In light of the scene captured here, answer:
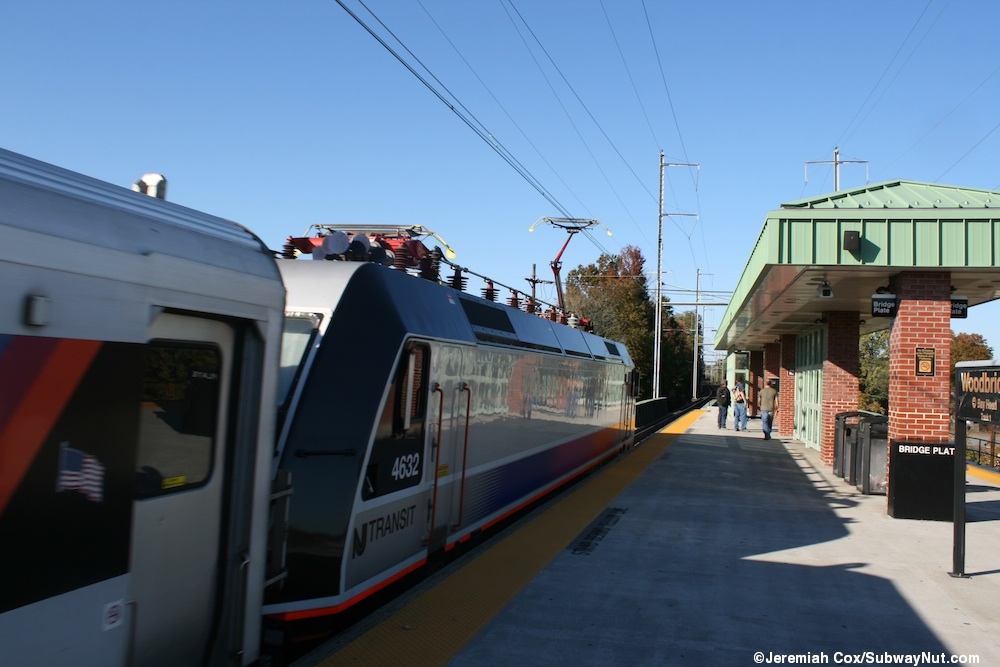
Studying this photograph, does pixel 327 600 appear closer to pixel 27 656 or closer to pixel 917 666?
pixel 27 656

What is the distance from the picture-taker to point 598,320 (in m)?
42.9

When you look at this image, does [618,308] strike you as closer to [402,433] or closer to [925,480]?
[925,480]

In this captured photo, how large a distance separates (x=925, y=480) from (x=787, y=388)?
1715 cm

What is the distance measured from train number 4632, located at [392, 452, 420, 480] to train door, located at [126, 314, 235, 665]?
2.07 meters

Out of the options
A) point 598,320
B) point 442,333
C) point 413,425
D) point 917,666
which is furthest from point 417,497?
point 598,320

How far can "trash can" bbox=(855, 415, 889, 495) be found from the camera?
511 inches

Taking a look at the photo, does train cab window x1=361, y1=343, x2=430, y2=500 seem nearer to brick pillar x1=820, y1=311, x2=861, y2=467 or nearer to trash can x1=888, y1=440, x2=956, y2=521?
trash can x1=888, y1=440, x2=956, y2=521

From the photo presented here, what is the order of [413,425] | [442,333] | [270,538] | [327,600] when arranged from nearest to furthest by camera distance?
[270,538] < [327,600] < [413,425] < [442,333]

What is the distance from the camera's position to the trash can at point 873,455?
13.0 m

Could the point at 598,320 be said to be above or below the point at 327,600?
above

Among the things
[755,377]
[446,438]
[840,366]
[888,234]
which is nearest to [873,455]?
[840,366]

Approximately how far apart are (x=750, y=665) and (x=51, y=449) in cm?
456

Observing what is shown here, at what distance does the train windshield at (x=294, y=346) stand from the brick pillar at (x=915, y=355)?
8820mm

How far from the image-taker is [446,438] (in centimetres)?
724
